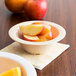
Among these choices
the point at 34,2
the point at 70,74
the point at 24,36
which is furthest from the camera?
the point at 34,2

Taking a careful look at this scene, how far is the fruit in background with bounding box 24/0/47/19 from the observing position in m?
1.17

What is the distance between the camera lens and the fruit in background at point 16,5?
1237 millimetres

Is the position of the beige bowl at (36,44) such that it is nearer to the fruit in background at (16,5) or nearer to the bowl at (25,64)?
the bowl at (25,64)

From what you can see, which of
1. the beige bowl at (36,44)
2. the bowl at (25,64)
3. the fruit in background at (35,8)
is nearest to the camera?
the bowl at (25,64)

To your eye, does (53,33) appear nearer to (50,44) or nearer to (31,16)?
(50,44)

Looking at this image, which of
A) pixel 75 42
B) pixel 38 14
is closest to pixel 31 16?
pixel 38 14

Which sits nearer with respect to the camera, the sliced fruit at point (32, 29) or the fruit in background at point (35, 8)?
the sliced fruit at point (32, 29)

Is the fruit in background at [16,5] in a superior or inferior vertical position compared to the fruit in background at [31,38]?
superior

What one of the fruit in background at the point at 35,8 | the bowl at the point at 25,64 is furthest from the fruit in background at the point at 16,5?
the bowl at the point at 25,64

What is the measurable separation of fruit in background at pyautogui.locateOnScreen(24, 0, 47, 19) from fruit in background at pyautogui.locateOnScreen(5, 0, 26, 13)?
5 centimetres

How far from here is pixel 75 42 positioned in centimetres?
95

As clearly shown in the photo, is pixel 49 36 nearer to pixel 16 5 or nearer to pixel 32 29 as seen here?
pixel 32 29

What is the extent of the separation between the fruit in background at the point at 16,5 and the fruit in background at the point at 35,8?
0.16ft

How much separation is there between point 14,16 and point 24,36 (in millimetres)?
434
